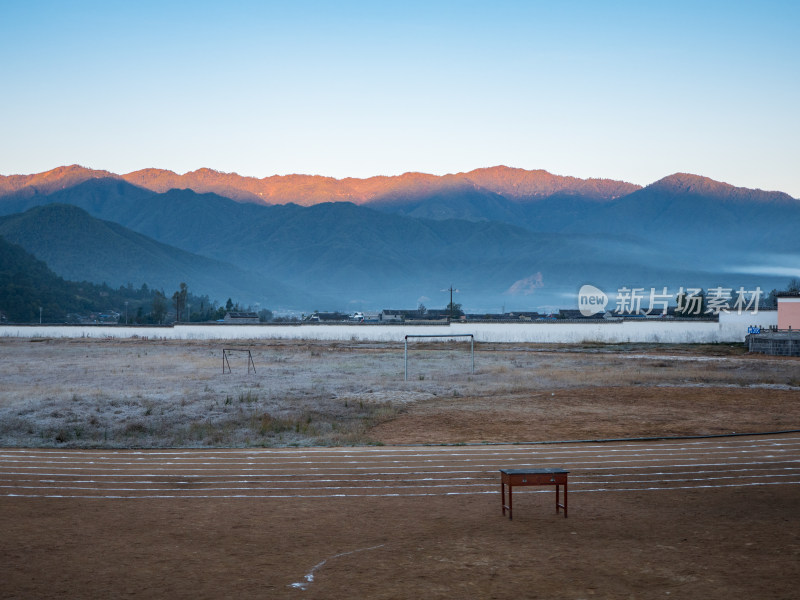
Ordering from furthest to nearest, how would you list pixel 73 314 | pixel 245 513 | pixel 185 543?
pixel 73 314 → pixel 245 513 → pixel 185 543

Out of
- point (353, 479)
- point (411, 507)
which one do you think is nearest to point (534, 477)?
point (411, 507)

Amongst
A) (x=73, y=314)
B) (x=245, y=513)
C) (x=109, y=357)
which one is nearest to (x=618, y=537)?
(x=245, y=513)

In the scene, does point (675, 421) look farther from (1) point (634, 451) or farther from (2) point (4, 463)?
(2) point (4, 463)

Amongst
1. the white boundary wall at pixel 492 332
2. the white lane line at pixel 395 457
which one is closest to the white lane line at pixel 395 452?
the white lane line at pixel 395 457

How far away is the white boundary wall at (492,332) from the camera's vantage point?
84.2 m

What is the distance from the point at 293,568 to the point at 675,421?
17.1 m

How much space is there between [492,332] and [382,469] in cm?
8175

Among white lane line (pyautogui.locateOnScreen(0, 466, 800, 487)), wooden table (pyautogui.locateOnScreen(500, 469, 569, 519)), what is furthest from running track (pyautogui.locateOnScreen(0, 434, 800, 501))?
wooden table (pyautogui.locateOnScreen(500, 469, 569, 519))

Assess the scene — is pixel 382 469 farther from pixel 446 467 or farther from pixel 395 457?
pixel 395 457

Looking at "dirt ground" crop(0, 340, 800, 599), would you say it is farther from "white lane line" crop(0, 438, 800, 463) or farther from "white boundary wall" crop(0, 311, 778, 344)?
"white boundary wall" crop(0, 311, 778, 344)

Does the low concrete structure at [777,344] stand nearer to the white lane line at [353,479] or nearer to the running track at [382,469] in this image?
the running track at [382,469]

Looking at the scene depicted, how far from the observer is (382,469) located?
54.9 ft

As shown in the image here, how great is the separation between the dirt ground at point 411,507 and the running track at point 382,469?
9 centimetres

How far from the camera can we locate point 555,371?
4247 cm
